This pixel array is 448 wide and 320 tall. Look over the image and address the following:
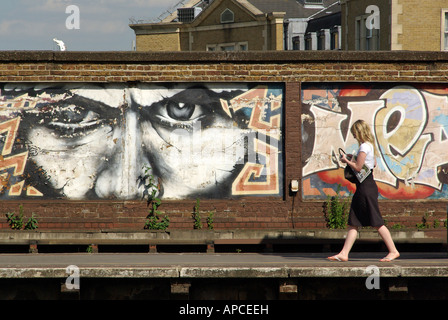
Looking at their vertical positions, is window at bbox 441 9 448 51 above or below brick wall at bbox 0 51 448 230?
above

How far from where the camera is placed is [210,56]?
46.2 feet

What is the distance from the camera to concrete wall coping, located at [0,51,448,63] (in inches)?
550

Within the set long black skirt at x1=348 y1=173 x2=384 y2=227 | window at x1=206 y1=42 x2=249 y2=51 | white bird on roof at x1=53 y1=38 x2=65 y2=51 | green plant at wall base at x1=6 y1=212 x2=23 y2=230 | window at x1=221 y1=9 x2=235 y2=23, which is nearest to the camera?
long black skirt at x1=348 y1=173 x2=384 y2=227

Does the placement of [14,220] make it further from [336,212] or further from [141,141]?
[336,212]

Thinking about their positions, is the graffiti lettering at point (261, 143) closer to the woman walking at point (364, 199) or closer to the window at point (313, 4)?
the woman walking at point (364, 199)

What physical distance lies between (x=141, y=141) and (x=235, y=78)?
210cm

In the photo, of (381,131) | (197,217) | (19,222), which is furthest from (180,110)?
(381,131)

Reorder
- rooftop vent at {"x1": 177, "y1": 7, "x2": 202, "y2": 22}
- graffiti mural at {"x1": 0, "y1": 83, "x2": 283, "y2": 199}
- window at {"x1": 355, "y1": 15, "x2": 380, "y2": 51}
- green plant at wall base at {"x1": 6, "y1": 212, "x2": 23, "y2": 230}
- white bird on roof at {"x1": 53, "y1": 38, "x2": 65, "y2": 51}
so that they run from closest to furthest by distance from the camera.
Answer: green plant at wall base at {"x1": 6, "y1": 212, "x2": 23, "y2": 230} < graffiti mural at {"x1": 0, "y1": 83, "x2": 283, "y2": 199} < white bird on roof at {"x1": 53, "y1": 38, "x2": 65, "y2": 51} < window at {"x1": 355, "y1": 15, "x2": 380, "y2": 51} < rooftop vent at {"x1": 177, "y1": 7, "x2": 202, "y2": 22}

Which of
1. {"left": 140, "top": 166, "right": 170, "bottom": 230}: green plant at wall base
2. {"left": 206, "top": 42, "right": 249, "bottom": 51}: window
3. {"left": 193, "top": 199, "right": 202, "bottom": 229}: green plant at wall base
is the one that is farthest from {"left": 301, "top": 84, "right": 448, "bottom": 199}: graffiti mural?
{"left": 206, "top": 42, "right": 249, "bottom": 51}: window

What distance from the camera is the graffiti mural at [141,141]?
1417cm

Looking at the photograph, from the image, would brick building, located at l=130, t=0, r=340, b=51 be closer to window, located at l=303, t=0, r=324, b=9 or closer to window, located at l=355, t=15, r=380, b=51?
window, located at l=303, t=0, r=324, b=9

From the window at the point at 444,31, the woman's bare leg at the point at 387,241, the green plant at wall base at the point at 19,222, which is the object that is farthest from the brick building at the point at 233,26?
the woman's bare leg at the point at 387,241

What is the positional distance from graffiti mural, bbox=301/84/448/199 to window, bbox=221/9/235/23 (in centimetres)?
4205
